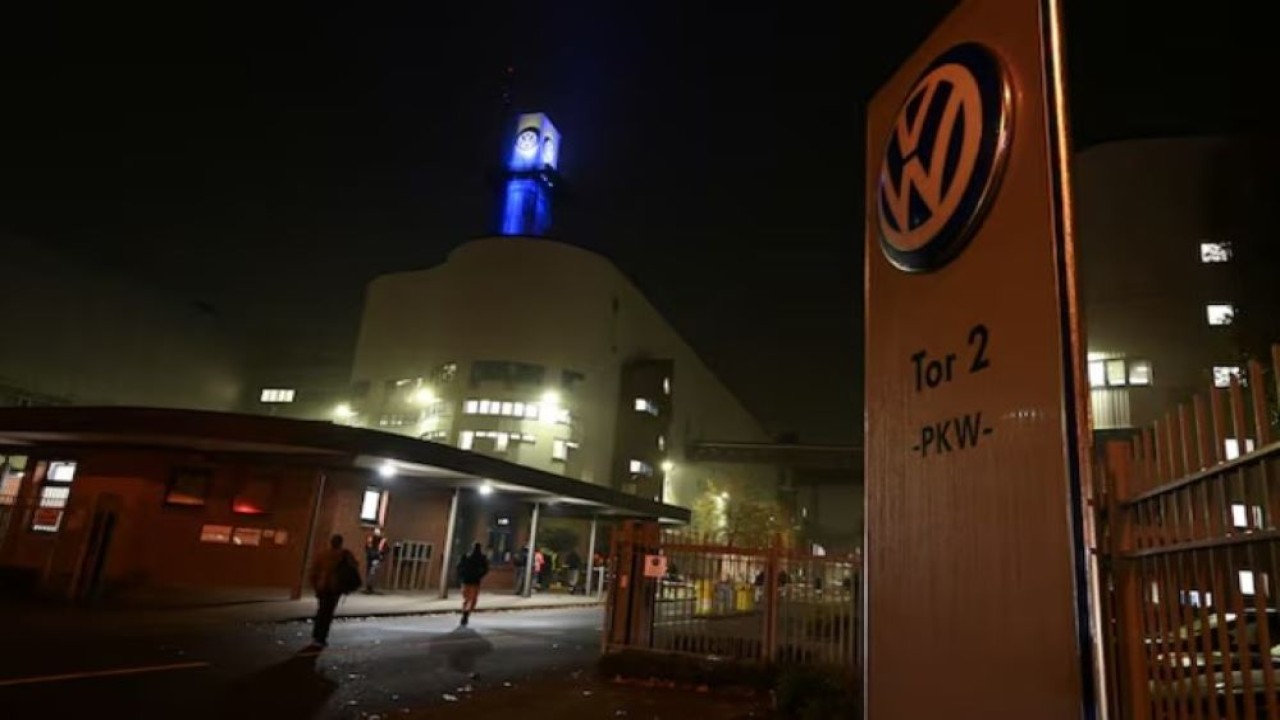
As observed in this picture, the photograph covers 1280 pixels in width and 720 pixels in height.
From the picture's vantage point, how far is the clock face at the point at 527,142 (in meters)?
81.3

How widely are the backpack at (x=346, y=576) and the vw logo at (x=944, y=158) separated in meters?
12.8

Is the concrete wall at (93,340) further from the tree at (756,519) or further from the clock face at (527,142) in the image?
the tree at (756,519)

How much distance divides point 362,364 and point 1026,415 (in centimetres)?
6273

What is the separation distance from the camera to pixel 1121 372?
1389 inches

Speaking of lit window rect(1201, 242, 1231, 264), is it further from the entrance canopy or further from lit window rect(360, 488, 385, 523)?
lit window rect(360, 488, 385, 523)

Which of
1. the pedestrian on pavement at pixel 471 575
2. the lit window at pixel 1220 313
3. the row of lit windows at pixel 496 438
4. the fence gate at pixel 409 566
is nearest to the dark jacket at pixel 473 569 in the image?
the pedestrian on pavement at pixel 471 575

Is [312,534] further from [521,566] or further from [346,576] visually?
[521,566]

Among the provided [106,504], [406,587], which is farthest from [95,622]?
[406,587]

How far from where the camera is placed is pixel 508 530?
34.9 metres

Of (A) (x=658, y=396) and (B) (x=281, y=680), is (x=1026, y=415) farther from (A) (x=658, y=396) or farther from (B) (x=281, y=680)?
(A) (x=658, y=396)

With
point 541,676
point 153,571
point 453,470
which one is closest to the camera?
point 541,676

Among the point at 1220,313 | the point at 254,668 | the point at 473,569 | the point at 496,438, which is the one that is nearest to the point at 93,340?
the point at 496,438

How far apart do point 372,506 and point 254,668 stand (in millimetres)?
15188

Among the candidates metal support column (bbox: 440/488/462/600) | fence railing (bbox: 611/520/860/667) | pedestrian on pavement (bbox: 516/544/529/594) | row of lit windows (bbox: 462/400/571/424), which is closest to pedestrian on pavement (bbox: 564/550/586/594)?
pedestrian on pavement (bbox: 516/544/529/594)
